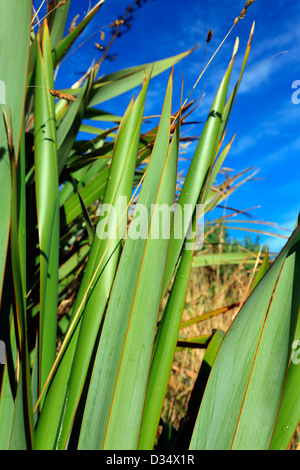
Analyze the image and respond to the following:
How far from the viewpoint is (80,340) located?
1.33 ft

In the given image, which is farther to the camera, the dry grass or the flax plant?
the dry grass

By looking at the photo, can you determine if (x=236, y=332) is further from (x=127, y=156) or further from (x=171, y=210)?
(x=127, y=156)

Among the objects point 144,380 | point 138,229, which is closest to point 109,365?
point 144,380

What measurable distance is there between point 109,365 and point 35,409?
0.13 metres

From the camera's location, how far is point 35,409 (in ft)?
1.35

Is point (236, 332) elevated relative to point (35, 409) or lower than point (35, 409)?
elevated

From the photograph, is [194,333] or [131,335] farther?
[194,333]

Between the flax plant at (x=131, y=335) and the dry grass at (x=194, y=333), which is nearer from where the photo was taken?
the flax plant at (x=131, y=335)

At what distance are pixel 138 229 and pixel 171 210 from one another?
42 mm
